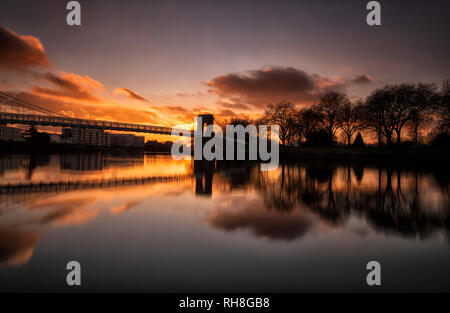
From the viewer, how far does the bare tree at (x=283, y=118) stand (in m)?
57.0

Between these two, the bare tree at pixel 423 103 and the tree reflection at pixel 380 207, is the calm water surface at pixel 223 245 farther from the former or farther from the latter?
the bare tree at pixel 423 103

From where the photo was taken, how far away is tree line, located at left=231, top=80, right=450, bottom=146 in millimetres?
36938

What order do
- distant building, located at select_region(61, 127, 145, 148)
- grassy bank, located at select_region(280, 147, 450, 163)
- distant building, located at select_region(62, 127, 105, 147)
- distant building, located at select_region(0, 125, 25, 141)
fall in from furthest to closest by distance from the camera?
distant building, located at select_region(61, 127, 145, 148) → distant building, located at select_region(62, 127, 105, 147) → distant building, located at select_region(0, 125, 25, 141) → grassy bank, located at select_region(280, 147, 450, 163)

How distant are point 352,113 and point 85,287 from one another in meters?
52.6

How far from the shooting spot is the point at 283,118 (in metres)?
57.9

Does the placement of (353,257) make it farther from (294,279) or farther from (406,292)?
(294,279)

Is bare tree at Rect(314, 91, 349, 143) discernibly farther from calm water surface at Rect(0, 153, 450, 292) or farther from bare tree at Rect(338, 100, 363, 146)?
calm water surface at Rect(0, 153, 450, 292)

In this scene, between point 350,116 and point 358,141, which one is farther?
point 358,141

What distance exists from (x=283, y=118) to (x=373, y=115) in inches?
797

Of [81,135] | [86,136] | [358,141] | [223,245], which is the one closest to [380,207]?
[223,245]

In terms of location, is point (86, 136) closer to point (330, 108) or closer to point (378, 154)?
point (330, 108)

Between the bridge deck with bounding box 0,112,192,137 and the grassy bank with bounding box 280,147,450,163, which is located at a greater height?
the bridge deck with bounding box 0,112,192,137

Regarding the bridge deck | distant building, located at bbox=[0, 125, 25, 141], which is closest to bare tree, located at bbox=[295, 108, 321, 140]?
the bridge deck

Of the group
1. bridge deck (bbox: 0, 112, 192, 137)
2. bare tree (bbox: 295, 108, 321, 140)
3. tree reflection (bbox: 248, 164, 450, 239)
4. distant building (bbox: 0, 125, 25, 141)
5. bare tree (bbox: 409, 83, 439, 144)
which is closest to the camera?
tree reflection (bbox: 248, 164, 450, 239)
